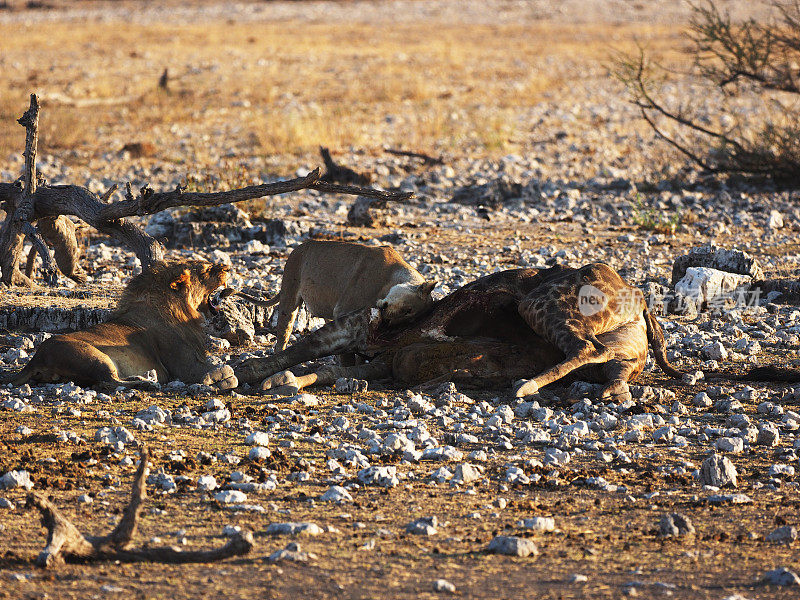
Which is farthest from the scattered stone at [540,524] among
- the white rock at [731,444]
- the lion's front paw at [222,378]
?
the lion's front paw at [222,378]

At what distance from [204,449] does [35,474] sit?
1.02m

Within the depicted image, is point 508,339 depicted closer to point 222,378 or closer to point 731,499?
point 222,378

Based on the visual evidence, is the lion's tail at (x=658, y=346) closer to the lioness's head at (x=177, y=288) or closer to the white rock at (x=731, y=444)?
the white rock at (x=731, y=444)

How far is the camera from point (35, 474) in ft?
18.4

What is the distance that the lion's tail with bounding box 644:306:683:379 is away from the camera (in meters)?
8.23

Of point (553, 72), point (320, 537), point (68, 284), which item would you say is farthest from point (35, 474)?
point (553, 72)

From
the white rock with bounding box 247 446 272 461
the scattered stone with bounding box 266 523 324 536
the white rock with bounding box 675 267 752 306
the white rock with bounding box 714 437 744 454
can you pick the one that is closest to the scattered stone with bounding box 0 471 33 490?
the white rock with bounding box 247 446 272 461

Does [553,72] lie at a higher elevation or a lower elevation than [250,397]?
higher

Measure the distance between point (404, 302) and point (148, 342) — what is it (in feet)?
6.87

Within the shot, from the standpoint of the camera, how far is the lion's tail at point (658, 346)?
27.0ft

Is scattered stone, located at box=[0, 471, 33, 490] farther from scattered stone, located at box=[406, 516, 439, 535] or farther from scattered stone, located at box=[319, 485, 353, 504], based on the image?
scattered stone, located at box=[406, 516, 439, 535]

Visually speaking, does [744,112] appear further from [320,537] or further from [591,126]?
[320,537]

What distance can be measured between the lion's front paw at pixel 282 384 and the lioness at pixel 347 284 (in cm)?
110

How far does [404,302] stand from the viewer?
28.2 feet
